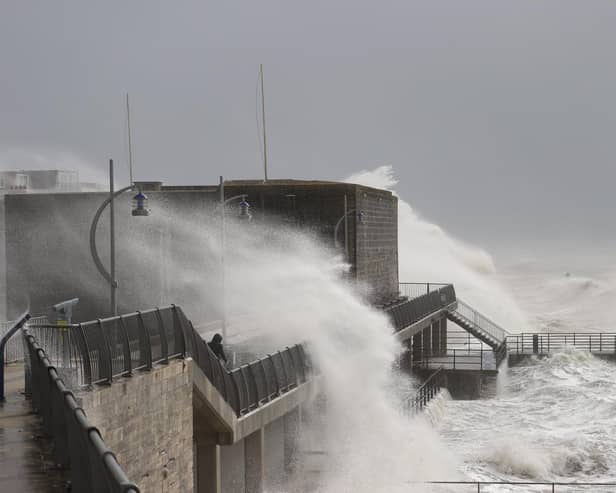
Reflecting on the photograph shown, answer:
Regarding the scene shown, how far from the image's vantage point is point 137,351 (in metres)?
16.8

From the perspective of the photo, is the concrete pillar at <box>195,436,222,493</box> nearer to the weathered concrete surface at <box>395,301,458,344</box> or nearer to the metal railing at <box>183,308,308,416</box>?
the metal railing at <box>183,308,308,416</box>

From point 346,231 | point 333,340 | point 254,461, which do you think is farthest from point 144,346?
point 346,231

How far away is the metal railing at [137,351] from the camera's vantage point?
15094 millimetres

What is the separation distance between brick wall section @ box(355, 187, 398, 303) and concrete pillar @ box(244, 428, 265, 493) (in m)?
18.4

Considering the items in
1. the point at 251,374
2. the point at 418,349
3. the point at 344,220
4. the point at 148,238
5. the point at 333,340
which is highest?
the point at 344,220

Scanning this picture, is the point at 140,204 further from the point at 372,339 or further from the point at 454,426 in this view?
the point at 454,426

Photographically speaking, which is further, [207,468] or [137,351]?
[207,468]

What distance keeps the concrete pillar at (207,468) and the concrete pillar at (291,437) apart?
7.09 m

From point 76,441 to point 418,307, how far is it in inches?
1594

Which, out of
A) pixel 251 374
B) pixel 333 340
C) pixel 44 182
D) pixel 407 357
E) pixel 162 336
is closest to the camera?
pixel 162 336

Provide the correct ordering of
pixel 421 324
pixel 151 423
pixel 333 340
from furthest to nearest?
pixel 421 324 → pixel 333 340 → pixel 151 423

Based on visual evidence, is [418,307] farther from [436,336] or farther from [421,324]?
[436,336]

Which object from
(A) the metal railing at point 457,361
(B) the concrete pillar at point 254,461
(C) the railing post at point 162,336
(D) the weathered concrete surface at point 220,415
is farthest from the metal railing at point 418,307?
(C) the railing post at point 162,336

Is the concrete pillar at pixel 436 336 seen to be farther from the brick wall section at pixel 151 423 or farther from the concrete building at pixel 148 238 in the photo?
the brick wall section at pixel 151 423
